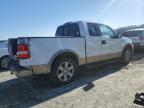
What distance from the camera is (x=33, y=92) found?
20.1 ft

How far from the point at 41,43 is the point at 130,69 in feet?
13.6

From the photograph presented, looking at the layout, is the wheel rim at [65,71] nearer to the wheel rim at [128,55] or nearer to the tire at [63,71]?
the tire at [63,71]

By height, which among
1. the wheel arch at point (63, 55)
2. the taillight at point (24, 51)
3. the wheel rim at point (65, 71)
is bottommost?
the wheel rim at point (65, 71)

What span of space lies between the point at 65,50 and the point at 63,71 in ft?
2.13

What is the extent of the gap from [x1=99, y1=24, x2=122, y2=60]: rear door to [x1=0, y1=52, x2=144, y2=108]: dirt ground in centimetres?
79

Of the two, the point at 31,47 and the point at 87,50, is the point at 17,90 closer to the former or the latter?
the point at 31,47

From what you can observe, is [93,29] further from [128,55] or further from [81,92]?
[81,92]

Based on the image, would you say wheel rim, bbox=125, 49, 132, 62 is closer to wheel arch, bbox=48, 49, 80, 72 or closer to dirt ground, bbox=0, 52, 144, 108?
dirt ground, bbox=0, 52, 144, 108

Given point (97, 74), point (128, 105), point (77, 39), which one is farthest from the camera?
point (97, 74)

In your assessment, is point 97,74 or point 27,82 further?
point 97,74

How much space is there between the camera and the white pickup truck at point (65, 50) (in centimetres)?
583

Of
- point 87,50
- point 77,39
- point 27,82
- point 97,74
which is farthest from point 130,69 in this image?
point 27,82

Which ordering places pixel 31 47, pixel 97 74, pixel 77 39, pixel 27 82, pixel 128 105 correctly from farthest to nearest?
pixel 97 74 < pixel 27 82 < pixel 77 39 < pixel 31 47 < pixel 128 105

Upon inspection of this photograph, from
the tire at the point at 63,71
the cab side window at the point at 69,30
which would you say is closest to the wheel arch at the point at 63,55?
the tire at the point at 63,71
